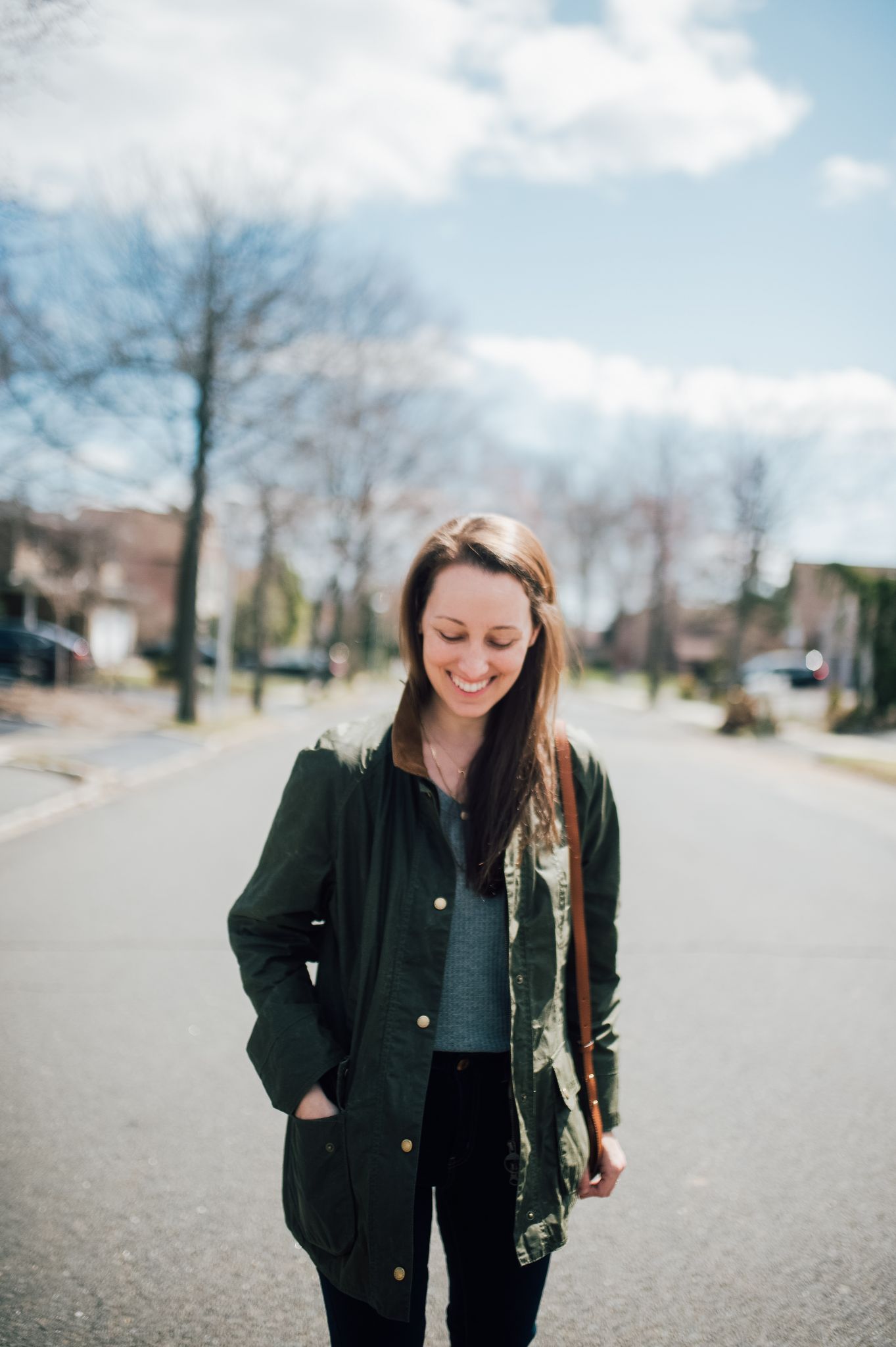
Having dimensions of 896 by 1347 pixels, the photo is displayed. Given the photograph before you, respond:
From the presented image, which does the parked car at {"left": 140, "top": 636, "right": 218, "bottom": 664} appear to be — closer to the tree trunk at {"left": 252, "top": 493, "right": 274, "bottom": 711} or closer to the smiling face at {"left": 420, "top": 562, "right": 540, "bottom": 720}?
the tree trunk at {"left": 252, "top": 493, "right": 274, "bottom": 711}

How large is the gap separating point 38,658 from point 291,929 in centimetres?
2642

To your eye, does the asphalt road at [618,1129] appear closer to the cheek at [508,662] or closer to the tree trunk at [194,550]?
the cheek at [508,662]

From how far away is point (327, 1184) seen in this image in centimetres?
177

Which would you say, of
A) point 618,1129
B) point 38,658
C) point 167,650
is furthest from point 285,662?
point 618,1129

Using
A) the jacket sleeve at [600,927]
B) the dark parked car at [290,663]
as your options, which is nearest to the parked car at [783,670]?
the dark parked car at [290,663]

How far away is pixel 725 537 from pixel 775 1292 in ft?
101

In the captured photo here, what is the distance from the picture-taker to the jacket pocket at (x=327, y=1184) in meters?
1.76

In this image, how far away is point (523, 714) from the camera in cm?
201

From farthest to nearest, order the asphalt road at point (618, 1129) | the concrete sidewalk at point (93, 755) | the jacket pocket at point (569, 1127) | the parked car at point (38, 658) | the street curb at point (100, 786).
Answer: the parked car at point (38, 658), the concrete sidewalk at point (93, 755), the street curb at point (100, 786), the asphalt road at point (618, 1129), the jacket pocket at point (569, 1127)

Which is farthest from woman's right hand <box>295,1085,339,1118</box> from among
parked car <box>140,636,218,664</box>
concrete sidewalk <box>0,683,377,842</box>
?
parked car <box>140,636,218,664</box>

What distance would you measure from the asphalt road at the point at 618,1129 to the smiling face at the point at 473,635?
1804 millimetres

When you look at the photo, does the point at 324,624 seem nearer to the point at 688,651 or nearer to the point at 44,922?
the point at 688,651

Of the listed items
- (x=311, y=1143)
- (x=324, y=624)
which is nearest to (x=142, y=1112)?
(x=311, y=1143)

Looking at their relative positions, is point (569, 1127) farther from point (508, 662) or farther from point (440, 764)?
point (508, 662)
